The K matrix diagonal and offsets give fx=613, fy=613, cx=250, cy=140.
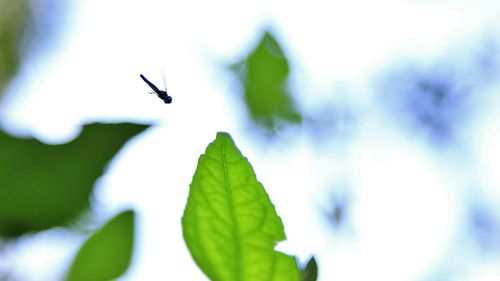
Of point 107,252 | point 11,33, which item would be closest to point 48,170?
point 107,252

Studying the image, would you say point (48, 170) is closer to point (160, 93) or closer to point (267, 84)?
point (160, 93)

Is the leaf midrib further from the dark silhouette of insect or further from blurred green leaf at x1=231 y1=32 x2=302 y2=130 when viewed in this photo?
blurred green leaf at x1=231 y1=32 x2=302 y2=130

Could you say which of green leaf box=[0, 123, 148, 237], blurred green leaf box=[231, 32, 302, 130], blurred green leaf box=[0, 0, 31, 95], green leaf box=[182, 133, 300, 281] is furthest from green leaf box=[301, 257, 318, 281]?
blurred green leaf box=[231, 32, 302, 130]

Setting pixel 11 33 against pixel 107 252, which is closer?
pixel 107 252

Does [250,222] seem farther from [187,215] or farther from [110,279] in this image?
[110,279]

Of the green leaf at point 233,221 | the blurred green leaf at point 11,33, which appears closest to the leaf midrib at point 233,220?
the green leaf at point 233,221

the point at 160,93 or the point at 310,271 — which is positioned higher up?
the point at 160,93

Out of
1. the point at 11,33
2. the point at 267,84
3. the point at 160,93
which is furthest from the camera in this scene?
the point at 267,84
